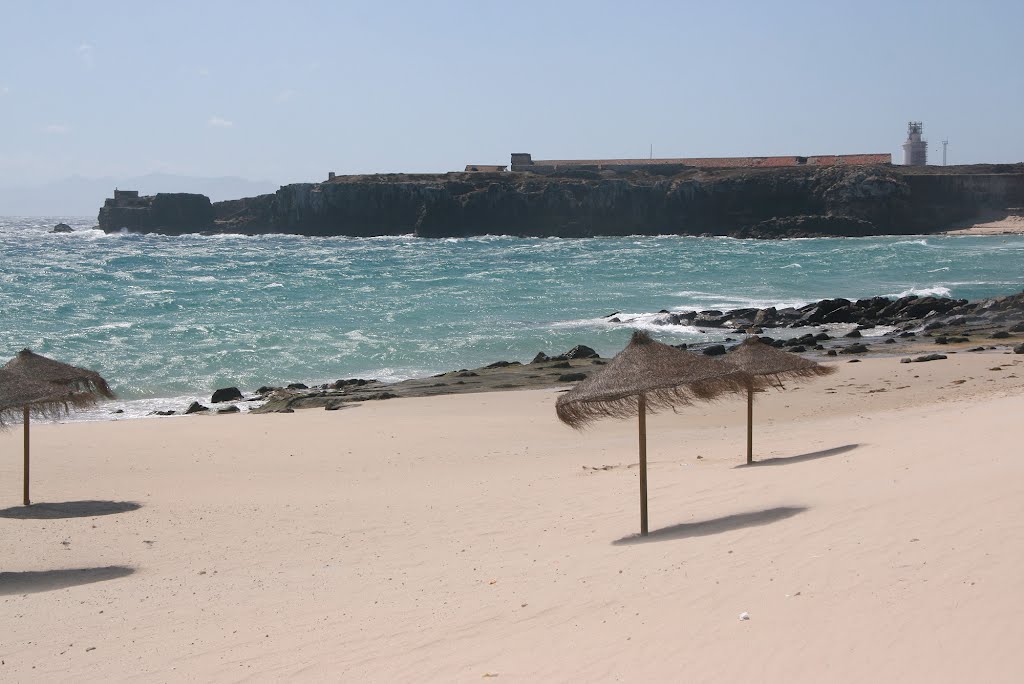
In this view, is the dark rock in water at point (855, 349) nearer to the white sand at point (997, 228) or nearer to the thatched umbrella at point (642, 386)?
the thatched umbrella at point (642, 386)

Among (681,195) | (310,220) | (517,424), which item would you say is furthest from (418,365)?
(310,220)

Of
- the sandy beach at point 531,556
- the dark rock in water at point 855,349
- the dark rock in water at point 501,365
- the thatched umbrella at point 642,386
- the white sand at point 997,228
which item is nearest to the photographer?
the sandy beach at point 531,556

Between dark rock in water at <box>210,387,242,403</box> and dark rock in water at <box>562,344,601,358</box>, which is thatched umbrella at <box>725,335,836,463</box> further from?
dark rock in water at <box>562,344,601,358</box>

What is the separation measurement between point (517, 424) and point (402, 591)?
8951 millimetres

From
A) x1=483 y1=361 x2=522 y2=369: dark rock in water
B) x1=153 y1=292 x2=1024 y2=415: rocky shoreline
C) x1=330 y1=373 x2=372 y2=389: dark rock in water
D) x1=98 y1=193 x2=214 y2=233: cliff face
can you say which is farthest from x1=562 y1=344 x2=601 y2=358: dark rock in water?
x1=98 y1=193 x2=214 y2=233: cliff face

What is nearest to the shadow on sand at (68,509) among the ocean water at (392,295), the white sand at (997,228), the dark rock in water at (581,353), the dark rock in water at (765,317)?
the ocean water at (392,295)

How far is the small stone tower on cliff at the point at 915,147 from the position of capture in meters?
120

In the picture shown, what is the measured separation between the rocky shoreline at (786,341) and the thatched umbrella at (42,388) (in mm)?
7773

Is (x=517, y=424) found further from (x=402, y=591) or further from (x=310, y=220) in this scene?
(x=310, y=220)

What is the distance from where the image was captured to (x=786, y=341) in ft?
96.2

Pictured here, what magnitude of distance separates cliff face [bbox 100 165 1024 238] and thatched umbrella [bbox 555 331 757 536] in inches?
3215

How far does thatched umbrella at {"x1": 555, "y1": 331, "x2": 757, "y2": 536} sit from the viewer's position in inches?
391

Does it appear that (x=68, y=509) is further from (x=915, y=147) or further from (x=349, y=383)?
(x=915, y=147)

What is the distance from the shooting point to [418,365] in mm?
29125
